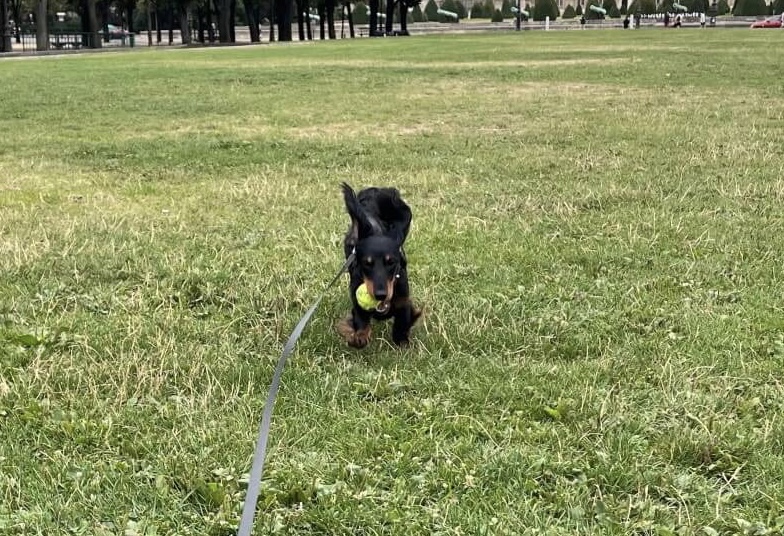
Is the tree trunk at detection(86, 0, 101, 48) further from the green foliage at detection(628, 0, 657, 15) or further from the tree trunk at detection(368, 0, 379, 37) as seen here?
the green foliage at detection(628, 0, 657, 15)

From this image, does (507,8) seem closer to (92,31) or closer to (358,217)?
(92,31)

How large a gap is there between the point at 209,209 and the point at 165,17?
96.7 meters

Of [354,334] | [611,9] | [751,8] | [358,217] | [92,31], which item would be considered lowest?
[354,334]

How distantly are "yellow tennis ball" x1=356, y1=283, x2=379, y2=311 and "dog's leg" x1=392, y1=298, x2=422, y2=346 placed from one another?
25 centimetres

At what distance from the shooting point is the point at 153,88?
1967cm

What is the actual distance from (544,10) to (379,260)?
104 meters

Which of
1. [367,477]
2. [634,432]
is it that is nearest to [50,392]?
[367,477]

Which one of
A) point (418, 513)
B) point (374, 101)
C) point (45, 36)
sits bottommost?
point (418, 513)

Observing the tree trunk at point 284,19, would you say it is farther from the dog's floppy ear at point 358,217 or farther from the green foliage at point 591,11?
the dog's floppy ear at point 358,217

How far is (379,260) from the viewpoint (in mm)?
3457

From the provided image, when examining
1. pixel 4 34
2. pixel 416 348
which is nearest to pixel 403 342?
pixel 416 348

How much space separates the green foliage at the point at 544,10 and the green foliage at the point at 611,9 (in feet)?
23.7

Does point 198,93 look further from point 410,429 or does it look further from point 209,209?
point 410,429

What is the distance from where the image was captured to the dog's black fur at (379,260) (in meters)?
3.46
